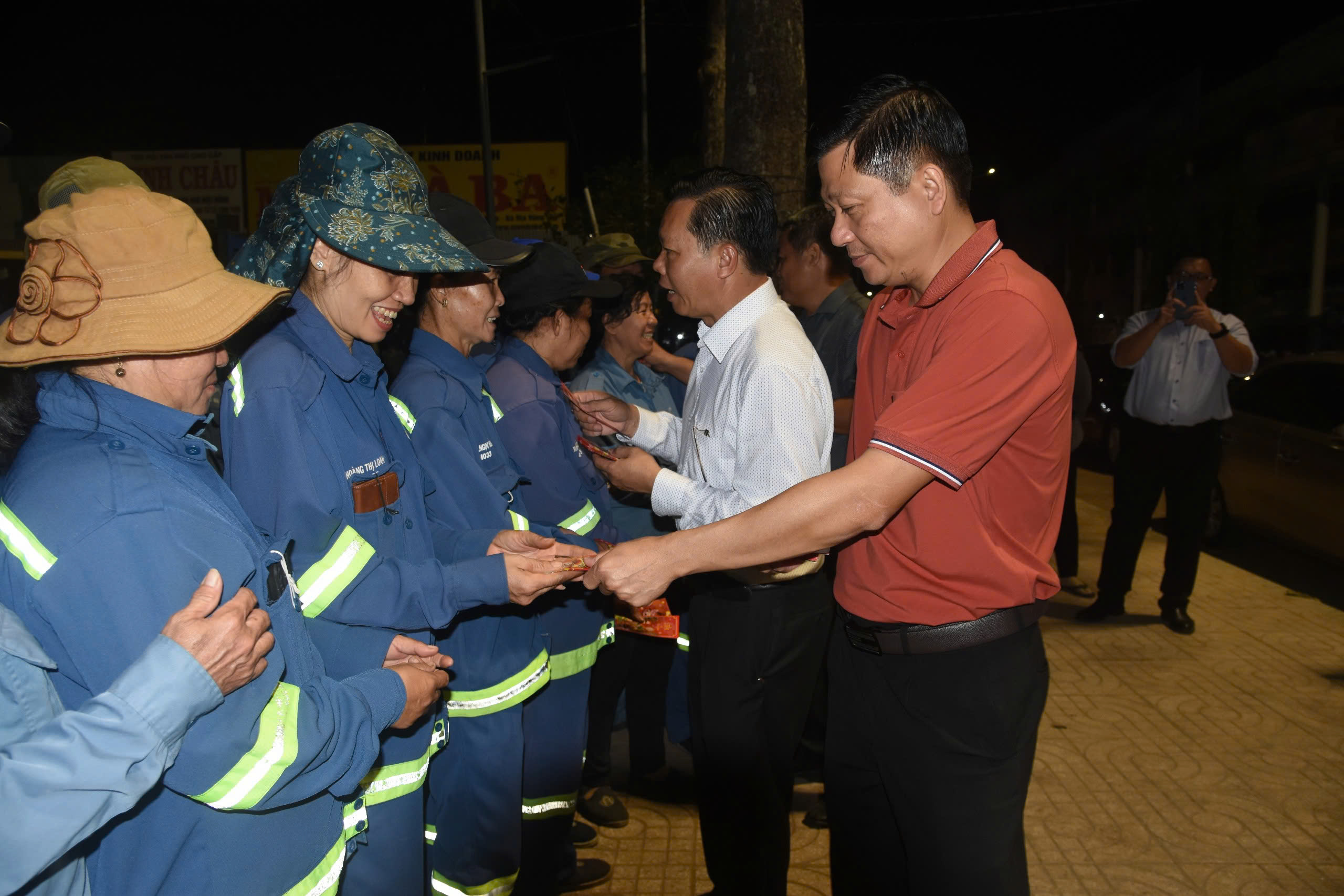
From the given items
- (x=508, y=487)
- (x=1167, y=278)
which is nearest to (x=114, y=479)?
(x=508, y=487)

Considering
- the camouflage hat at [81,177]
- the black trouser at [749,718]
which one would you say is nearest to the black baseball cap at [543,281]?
the camouflage hat at [81,177]

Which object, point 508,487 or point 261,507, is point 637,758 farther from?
point 261,507

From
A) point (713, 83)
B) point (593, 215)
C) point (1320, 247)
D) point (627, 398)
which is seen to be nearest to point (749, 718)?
point (627, 398)

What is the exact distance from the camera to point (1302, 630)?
6586 mm

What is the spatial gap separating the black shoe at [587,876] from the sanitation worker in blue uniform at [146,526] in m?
2.04

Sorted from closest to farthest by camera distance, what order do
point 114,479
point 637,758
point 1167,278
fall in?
point 114,479
point 637,758
point 1167,278

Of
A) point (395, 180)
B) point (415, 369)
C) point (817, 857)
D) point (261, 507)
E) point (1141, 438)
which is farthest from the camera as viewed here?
point (1141, 438)

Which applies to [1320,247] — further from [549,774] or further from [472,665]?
[472,665]

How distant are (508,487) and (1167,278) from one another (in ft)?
19.2

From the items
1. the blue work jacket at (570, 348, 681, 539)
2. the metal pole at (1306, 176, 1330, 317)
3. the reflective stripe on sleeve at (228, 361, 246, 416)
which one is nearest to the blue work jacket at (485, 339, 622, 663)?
the blue work jacket at (570, 348, 681, 539)

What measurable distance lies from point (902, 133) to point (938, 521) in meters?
0.95

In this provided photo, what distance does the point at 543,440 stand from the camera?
3.61 m

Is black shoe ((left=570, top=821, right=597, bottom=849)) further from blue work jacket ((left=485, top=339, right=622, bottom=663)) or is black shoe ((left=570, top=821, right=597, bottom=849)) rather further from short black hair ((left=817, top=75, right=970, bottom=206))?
short black hair ((left=817, top=75, right=970, bottom=206))

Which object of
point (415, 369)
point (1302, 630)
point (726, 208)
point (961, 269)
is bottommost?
point (1302, 630)
